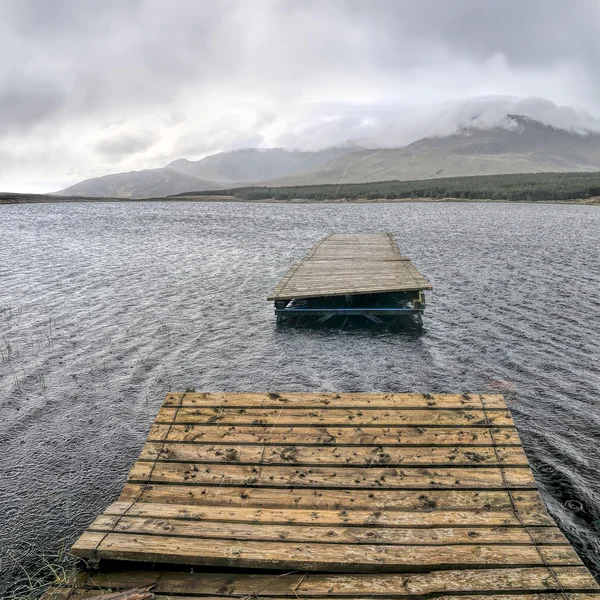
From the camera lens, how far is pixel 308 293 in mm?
19688

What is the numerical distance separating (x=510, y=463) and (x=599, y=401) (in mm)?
6984

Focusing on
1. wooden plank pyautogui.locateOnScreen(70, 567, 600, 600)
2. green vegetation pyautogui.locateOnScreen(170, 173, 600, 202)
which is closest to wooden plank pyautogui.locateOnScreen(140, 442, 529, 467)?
wooden plank pyautogui.locateOnScreen(70, 567, 600, 600)

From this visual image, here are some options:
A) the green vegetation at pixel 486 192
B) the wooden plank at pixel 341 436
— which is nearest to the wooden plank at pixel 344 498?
the wooden plank at pixel 341 436

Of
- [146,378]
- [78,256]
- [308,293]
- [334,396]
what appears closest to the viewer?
[334,396]

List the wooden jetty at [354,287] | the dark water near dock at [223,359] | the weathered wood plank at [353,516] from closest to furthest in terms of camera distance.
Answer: the weathered wood plank at [353,516], the dark water near dock at [223,359], the wooden jetty at [354,287]

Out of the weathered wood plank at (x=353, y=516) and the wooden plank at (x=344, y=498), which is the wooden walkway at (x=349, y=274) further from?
the weathered wood plank at (x=353, y=516)

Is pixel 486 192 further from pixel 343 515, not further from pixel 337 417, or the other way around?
pixel 343 515

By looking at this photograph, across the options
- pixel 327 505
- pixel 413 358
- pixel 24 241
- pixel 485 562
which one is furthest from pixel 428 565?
pixel 24 241

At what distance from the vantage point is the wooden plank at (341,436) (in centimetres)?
789

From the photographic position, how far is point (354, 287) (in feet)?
67.1

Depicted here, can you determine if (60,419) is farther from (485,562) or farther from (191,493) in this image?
(485,562)

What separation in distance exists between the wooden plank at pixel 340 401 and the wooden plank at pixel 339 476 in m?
1.43

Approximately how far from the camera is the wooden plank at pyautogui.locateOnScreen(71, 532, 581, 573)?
5.80m

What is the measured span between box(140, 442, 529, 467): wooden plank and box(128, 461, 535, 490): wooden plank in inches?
4.6
